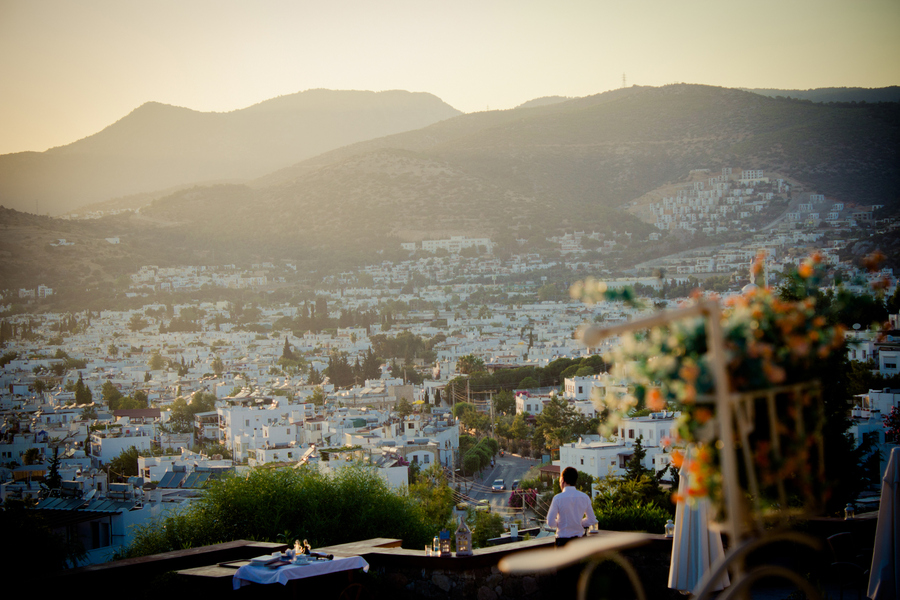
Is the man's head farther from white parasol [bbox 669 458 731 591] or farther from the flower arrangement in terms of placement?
the flower arrangement

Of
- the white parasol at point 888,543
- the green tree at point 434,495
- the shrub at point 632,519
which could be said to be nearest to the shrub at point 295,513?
the shrub at point 632,519

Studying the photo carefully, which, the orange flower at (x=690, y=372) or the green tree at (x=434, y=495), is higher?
the orange flower at (x=690, y=372)

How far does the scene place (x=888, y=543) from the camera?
3.13 metres

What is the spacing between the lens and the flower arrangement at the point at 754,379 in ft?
4.72

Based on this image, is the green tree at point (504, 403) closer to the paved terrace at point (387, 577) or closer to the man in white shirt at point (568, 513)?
the paved terrace at point (387, 577)

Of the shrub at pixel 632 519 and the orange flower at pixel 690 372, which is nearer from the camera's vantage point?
the orange flower at pixel 690 372

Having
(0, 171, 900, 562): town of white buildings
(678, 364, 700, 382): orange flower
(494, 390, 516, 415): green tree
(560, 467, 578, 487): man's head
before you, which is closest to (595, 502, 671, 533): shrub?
(560, 467, 578, 487): man's head

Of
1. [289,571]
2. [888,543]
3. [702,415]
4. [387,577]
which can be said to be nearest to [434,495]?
[387,577]

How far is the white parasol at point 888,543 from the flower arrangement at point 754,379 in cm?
200

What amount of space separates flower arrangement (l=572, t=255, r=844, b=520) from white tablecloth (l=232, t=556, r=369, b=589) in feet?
7.80

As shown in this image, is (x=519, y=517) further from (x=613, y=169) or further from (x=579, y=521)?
(x=613, y=169)

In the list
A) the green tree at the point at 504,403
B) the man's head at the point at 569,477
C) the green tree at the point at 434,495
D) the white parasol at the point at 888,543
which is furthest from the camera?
the green tree at the point at 504,403

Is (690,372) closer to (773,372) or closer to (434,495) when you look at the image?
(773,372)

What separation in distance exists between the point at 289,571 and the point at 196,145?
115 m
